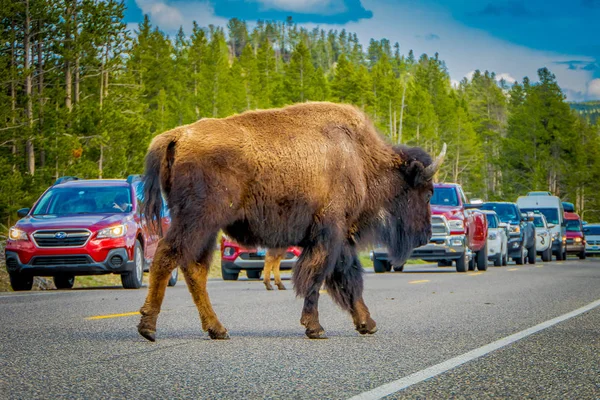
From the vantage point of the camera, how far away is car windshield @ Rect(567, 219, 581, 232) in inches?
1795

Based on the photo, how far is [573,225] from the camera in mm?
46438

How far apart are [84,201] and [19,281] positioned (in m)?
1.91

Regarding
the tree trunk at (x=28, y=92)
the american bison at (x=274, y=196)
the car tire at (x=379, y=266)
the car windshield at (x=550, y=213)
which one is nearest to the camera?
the american bison at (x=274, y=196)

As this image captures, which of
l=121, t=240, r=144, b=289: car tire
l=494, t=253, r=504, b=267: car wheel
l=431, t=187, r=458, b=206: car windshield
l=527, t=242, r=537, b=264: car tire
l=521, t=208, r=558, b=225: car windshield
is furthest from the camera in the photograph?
l=521, t=208, r=558, b=225: car windshield

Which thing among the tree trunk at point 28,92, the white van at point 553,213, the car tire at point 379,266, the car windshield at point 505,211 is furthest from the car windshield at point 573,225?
the tree trunk at point 28,92

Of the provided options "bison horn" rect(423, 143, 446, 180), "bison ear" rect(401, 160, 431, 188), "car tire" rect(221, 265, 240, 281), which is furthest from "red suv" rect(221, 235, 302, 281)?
"bison horn" rect(423, 143, 446, 180)

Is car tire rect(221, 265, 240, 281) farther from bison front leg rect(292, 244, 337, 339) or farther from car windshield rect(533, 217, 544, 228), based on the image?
car windshield rect(533, 217, 544, 228)

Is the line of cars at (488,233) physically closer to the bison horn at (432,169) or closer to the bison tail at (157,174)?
the bison horn at (432,169)

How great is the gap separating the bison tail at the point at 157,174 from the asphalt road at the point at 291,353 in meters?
1.14

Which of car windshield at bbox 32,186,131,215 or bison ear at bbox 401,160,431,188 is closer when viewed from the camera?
bison ear at bbox 401,160,431,188

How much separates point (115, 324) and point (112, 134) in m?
30.0

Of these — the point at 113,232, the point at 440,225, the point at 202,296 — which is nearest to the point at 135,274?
the point at 113,232

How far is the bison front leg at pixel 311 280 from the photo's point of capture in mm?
7473

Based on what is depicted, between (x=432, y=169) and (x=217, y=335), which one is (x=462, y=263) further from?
(x=217, y=335)
